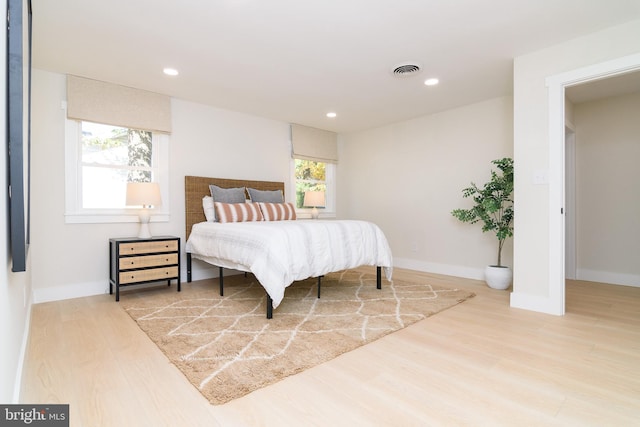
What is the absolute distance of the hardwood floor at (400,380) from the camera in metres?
1.48

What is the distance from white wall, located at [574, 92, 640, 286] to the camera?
3.98 metres

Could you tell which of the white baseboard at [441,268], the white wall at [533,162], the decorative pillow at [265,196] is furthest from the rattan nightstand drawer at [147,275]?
the white wall at [533,162]

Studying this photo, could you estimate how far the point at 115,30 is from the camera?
2.60 metres

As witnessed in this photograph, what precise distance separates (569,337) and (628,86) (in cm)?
325

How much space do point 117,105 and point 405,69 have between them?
3173mm

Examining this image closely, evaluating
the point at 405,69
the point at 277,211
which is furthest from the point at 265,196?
the point at 405,69

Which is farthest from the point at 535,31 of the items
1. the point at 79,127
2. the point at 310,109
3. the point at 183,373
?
the point at 79,127

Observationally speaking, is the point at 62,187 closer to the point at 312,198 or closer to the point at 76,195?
the point at 76,195

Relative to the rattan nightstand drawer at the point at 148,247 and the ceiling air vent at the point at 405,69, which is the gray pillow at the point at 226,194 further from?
the ceiling air vent at the point at 405,69

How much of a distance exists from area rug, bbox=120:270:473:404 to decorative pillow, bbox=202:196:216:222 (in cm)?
85

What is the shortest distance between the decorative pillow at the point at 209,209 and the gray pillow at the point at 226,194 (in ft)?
0.18

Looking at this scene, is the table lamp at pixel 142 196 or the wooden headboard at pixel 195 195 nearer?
the table lamp at pixel 142 196

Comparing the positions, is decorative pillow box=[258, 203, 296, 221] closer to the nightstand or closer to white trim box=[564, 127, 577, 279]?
the nightstand

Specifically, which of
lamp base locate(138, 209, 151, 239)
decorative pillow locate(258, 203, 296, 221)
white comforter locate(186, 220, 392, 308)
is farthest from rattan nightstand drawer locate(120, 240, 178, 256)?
decorative pillow locate(258, 203, 296, 221)
